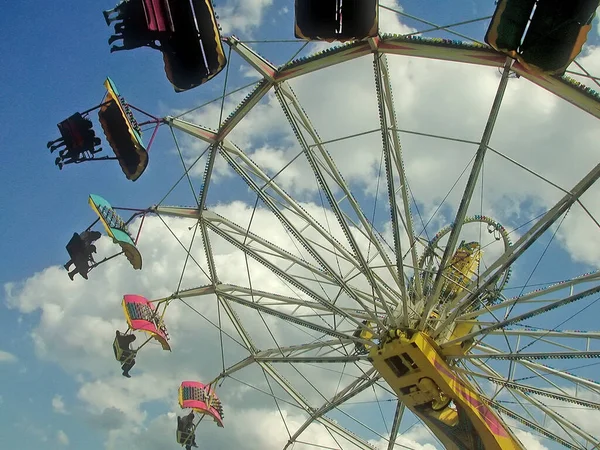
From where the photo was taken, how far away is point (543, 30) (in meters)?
11.9

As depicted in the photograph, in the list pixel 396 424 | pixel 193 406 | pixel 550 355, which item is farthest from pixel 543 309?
pixel 193 406

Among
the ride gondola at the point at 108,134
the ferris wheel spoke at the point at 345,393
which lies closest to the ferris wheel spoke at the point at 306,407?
the ferris wheel spoke at the point at 345,393

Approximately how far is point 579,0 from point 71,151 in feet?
46.1

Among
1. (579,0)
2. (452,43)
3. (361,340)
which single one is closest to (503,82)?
(452,43)

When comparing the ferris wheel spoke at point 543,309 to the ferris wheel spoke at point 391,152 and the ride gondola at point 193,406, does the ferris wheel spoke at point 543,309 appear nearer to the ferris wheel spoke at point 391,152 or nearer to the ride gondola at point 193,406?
the ferris wheel spoke at point 391,152

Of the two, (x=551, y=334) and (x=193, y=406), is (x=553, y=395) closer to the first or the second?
(x=551, y=334)

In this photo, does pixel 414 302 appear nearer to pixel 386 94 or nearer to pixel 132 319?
pixel 386 94

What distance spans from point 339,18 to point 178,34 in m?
4.25

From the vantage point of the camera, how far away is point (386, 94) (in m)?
16.2

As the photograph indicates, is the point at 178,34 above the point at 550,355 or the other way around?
above

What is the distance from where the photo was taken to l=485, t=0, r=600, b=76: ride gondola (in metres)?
11.6

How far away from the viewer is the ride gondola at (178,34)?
14.1 metres

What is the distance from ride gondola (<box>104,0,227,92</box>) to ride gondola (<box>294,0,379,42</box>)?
260cm

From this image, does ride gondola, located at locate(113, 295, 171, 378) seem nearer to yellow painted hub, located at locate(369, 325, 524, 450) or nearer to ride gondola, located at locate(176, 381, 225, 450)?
ride gondola, located at locate(176, 381, 225, 450)
